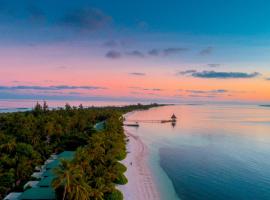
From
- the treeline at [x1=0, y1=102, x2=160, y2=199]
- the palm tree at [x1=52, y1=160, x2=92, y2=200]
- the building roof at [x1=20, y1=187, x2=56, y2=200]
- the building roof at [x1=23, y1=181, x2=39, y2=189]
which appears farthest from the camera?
the building roof at [x1=23, y1=181, x2=39, y2=189]

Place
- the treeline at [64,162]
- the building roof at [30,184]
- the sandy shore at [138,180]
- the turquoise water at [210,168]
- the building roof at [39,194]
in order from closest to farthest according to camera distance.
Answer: the treeline at [64,162] < the building roof at [39,194] < the sandy shore at [138,180] < the building roof at [30,184] < the turquoise water at [210,168]

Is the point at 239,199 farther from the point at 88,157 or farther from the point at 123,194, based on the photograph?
the point at 88,157

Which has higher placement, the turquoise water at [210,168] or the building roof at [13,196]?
the building roof at [13,196]

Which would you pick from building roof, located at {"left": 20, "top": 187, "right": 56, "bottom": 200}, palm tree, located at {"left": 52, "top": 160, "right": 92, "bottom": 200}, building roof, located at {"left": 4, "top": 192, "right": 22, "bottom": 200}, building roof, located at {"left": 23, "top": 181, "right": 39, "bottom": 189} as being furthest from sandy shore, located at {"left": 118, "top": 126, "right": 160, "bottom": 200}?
building roof, located at {"left": 4, "top": 192, "right": 22, "bottom": 200}

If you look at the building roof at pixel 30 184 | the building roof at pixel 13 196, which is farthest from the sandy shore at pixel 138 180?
the building roof at pixel 13 196

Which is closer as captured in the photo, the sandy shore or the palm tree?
the palm tree

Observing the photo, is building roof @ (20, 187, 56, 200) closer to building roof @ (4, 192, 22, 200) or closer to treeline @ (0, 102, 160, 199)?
building roof @ (4, 192, 22, 200)

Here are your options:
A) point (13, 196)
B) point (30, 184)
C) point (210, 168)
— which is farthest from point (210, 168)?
point (13, 196)

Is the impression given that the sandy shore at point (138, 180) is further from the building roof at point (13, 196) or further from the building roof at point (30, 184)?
the building roof at point (13, 196)
